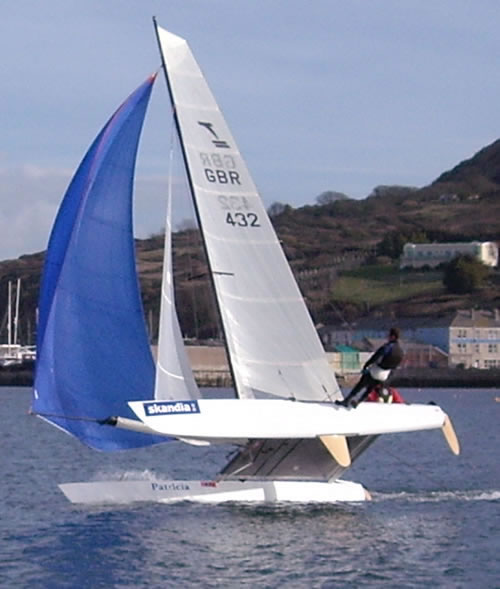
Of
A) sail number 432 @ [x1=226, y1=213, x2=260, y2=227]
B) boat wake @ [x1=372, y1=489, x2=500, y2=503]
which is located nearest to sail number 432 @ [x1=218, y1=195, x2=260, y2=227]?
sail number 432 @ [x1=226, y1=213, x2=260, y2=227]

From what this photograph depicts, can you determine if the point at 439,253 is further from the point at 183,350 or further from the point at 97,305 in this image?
the point at 97,305

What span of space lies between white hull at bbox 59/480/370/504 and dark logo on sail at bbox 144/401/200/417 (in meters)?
1.38

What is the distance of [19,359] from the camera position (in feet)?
378

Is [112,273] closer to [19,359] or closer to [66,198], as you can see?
[66,198]

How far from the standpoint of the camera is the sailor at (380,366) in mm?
20516

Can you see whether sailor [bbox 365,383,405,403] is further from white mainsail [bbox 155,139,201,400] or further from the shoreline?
the shoreline

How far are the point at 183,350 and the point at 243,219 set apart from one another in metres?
1.85

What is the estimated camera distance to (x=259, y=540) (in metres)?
18.3

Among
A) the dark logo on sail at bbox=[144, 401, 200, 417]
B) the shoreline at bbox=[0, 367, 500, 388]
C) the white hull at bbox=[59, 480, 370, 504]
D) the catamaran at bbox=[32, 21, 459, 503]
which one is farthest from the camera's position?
the shoreline at bbox=[0, 367, 500, 388]

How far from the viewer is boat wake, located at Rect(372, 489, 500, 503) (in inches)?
888

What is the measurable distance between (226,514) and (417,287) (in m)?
126

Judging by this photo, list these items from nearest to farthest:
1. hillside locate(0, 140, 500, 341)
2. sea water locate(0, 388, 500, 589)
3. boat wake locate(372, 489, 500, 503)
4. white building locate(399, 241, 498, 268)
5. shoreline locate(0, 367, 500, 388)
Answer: sea water locate(0, 388, 500, 589) → boat wake locate(372, 489, 500, 503) → shoreline locate(0, 367, 500, 388) → hillside locate(0, 140, 500, 341) → white building locate(399, 241, 498, 268)

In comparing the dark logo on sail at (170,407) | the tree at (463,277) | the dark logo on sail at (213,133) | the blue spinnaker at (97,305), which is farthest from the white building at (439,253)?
the dark logo on sail at (170,407)

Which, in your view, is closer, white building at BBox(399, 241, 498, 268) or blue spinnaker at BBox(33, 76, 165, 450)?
blue spinnaker at BBox(33, 76, 165, 450)
